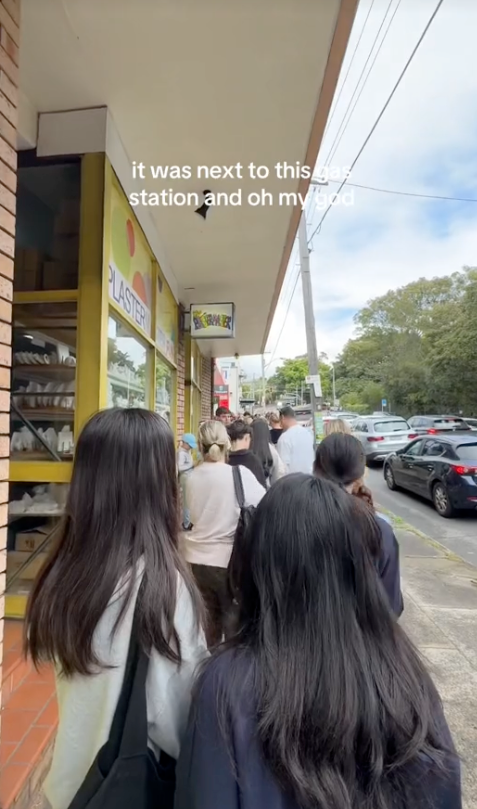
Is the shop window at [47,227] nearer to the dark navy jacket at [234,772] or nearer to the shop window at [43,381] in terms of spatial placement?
the shop window at [43,381]

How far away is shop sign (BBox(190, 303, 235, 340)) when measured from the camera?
620 cm

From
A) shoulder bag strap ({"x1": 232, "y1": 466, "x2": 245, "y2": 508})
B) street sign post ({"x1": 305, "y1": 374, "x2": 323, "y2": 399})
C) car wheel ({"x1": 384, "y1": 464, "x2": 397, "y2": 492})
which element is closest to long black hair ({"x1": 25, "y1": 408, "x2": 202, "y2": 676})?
shoulder bag strap ({"x1": 232, "y1": 466, "x2": 245, "y2": 508})

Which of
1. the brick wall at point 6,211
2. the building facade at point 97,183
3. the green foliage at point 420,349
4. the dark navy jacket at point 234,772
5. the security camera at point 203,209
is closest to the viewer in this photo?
the dark navy jacket at point 234,772

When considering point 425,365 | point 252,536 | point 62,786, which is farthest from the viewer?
point 425,365

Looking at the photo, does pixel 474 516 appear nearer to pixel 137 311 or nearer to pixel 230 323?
pixel 230 323

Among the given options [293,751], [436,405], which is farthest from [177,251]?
[436,405]

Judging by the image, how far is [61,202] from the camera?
330cm

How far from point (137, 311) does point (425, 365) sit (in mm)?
30572

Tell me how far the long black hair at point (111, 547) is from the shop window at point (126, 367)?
229 cm

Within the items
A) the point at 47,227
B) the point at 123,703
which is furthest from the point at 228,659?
the point at 47,227

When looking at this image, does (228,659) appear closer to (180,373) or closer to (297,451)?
(297,451)

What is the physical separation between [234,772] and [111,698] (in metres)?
0.34

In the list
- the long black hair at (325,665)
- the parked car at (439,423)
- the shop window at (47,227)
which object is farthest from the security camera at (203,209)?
the parked car at (439,423)

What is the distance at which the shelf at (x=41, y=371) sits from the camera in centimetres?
338
